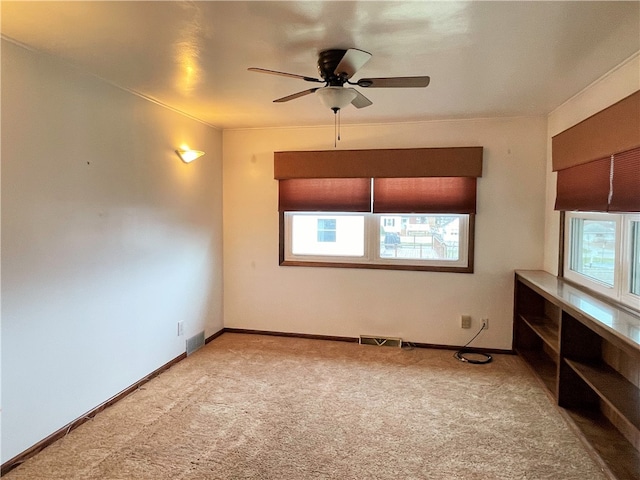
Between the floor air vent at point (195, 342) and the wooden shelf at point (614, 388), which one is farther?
the floor air vent at point (195, 342)

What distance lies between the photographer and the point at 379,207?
4.18 metres

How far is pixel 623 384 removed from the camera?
2414 mm

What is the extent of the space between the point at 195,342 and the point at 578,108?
155 inches

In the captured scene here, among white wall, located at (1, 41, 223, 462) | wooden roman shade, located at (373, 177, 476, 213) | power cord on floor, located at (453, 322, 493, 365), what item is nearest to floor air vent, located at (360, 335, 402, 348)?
power cord on floor, located at (453, 322, 493, 365)

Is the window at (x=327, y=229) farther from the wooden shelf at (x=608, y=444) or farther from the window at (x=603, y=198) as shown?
the wooden shelf at (x=608, y=444)

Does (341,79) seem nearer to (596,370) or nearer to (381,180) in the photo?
(381,180)

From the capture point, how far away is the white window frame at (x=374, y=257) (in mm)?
4105

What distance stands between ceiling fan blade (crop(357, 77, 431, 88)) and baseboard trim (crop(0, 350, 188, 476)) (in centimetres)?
276

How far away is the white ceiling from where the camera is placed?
183cm

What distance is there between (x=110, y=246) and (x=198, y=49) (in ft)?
5.02

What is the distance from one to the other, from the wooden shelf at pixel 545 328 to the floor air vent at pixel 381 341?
122cm

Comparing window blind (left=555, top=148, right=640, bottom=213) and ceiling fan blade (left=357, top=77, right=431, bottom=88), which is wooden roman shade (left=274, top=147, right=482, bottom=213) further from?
ceiling fan blade (left=357, top=77, right=431, bottom=88)

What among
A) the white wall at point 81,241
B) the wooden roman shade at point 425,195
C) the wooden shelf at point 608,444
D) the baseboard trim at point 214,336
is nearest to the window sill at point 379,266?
the wooden roman shade at point 425,195

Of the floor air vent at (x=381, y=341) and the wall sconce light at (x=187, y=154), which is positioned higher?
the wall sconce light at (x=187, y=154)
